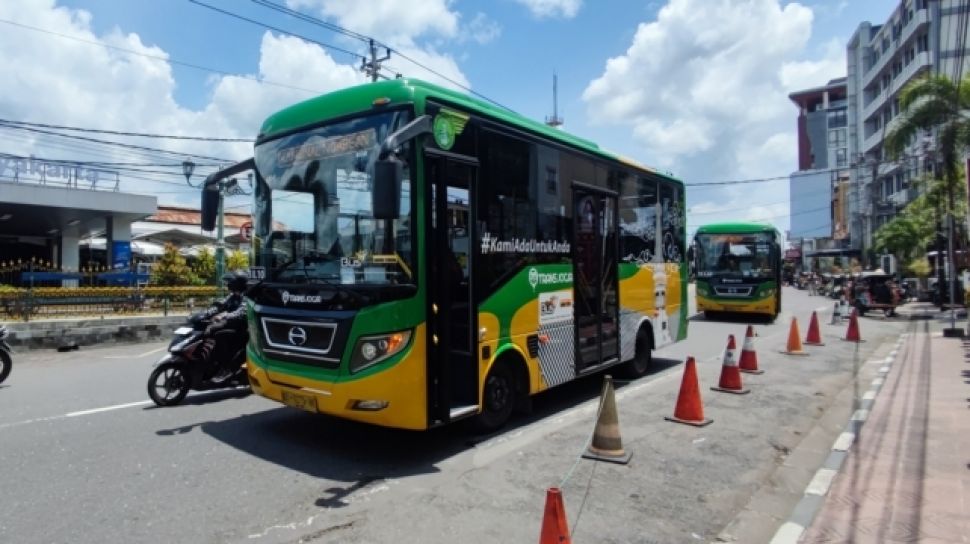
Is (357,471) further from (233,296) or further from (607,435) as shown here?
(233,296)

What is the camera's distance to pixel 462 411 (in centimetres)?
559

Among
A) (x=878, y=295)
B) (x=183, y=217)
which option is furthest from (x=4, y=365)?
(x=183, y=217)

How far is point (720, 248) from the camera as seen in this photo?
20.4 meters

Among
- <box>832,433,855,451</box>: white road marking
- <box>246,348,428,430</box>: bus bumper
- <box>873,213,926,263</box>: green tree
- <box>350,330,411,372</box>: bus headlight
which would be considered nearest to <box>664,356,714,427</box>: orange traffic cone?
<box>832,433,855,451</box>: white road marking

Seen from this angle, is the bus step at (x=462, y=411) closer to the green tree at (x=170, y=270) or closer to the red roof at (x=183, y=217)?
the green tree at (x=170, y=270)

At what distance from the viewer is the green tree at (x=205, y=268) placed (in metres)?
17.8

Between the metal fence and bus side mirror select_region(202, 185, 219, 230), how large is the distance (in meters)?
8.90

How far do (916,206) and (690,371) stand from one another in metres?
32.8

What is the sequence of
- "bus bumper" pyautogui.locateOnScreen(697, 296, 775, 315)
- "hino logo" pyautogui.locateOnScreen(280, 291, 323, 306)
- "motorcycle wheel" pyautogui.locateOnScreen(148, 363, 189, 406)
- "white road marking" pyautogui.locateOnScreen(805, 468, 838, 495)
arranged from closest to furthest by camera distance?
"white road marking" pyautogui.locateOnScreen(805, 468, 838, 495)
"hino logo" pyautogui.locateOnScreen(280, 291, 323, 306)
"motorcycle wheel" pyautogui.locateOnScreen(148, 363, 189, 406)
"bus bumper" pyautogui.locateOnScreen(697, 296, 775, 315)

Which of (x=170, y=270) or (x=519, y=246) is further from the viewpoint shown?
(x=170, y=270)

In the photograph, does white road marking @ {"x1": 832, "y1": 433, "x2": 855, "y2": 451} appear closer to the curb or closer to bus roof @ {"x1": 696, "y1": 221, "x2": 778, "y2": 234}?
→ the curb

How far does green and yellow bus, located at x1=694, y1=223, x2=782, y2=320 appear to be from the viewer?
772 inches

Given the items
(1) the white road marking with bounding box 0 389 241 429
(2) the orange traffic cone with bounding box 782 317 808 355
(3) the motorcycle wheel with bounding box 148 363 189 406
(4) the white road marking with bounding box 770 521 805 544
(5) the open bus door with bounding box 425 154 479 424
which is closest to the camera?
(4) the white road marking with bounding box 770 521 805 544

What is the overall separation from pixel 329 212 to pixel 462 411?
2.14 m
